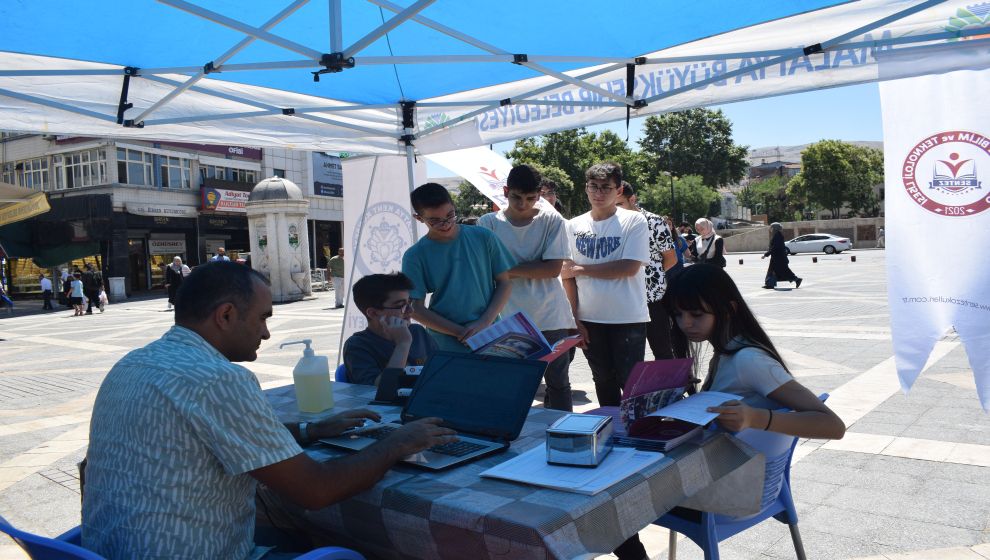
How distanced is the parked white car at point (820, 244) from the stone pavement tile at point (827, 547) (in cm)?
3865

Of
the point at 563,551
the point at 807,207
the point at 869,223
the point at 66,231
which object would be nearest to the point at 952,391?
the point at 563,551

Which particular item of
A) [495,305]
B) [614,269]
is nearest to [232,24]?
[495,305]

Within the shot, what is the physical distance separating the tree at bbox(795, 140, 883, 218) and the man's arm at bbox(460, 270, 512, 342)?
56532mm

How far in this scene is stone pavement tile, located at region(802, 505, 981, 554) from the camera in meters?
2.94

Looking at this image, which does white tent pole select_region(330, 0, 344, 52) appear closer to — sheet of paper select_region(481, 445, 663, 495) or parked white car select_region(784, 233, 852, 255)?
sheet of paper select_region(481, 445, 663, 495)

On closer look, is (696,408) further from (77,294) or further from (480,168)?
(77,294)

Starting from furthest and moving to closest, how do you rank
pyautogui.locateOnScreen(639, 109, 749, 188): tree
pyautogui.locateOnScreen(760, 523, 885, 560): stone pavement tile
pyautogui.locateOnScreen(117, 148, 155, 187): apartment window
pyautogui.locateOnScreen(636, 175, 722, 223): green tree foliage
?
1. pyautogui.locateOnScreen(639, 109, 749, 188): tree
2. pyautogui.locateOnScreen(636, 175, 722, 223): green tree foliage
3. pyautogui.locateOnScreen(117, 148, 155, 187): apartment window
4. pyautogui.locateOnScreen(760, 523, 885, 560): stone pavement tile

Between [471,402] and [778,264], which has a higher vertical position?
[471,402]

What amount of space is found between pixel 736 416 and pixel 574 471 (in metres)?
0.50

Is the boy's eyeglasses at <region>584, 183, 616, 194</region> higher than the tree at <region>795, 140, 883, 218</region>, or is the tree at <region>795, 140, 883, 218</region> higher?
the tree at <region>795, 140, 883, 218</region>

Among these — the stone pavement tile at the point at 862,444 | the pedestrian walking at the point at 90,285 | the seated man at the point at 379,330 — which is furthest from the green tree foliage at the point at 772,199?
the seated man at the point at 379,330

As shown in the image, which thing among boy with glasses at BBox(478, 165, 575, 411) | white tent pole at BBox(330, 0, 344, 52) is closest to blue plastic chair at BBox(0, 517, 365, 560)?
boy with glasses at BBox(478, 165, 575, 411)

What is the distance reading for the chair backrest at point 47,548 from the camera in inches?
52.4

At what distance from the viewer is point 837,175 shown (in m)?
53.2
